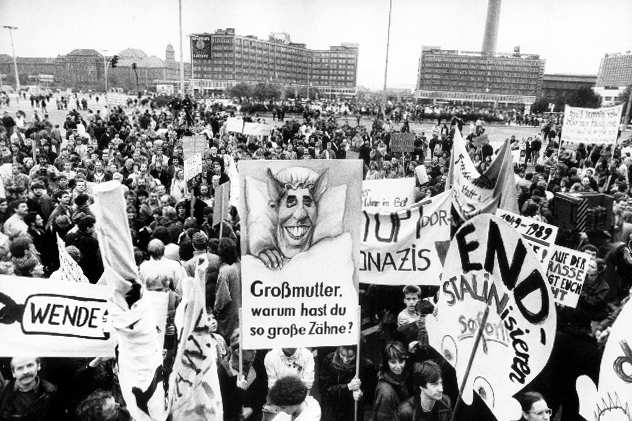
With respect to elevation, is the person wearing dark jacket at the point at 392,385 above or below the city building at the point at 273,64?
below

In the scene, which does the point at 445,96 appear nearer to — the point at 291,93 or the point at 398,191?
the point at 291,93

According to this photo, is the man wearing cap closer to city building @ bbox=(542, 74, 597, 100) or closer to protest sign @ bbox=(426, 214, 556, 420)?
protest sign @ bbox=(426, 214, 556, 420)

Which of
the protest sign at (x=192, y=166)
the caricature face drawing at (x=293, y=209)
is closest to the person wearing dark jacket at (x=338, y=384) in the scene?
the caricature face drawing at (x=293, y=209)

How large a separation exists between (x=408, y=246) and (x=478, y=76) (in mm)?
144461

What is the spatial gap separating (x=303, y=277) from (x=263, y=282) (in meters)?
0.26

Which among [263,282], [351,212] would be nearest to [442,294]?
[351,212]

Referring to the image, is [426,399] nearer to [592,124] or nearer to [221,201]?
[221,201]

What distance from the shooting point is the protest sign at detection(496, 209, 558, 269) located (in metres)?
4.47

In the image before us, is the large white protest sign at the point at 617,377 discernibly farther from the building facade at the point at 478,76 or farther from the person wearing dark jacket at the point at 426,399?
the building facade at the point at 478,76

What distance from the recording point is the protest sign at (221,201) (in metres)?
5.77

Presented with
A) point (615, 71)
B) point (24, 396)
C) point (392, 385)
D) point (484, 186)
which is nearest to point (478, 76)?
point (615, 71)

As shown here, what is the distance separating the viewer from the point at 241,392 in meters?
3.99

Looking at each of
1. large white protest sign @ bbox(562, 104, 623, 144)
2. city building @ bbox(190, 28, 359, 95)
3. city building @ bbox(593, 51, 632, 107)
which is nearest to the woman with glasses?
large white protest sign @ bbox(562, 104, 623, 144)

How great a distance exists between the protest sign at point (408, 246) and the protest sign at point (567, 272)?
1003mm
